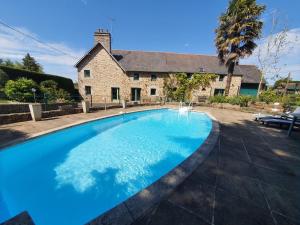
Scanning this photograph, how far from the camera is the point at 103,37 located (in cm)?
1984

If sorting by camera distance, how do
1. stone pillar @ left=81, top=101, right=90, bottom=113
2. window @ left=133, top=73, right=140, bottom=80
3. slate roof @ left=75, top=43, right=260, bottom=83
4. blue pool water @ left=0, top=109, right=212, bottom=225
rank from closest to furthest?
1. blue pool water @ left=0, top=109, right=212, bottom=225
2. stone pillar @ left=81, top=101, right=90, bottom=113
3. window @ left=133, top=73, right=140, bottom=80
4. slate roof @ left=75, top=43, right=260, bottom=83

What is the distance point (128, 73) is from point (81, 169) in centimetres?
1730

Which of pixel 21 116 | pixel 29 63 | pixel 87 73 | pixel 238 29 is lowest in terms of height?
pixel 21 116

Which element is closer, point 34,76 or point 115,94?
point 34,76

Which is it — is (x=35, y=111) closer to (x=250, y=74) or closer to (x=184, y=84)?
(x=184, y=84)

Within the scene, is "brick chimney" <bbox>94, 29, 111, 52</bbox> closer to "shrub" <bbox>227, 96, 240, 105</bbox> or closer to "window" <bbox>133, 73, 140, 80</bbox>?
"window" <bbox>133, 73, 140, 80</bbox>

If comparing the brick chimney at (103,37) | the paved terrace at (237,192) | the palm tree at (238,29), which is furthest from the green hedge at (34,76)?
the palm tree at (238,29)

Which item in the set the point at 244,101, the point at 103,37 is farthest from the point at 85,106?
the point at 244,101

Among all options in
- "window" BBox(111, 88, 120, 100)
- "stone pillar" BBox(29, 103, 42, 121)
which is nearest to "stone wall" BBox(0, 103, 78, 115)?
"stone pillar" BBox(29, 103, 42, 121)

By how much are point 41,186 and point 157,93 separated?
18.7m

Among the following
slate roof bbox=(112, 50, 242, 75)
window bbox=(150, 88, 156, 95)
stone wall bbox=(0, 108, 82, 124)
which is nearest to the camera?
stone wall bbox=(0, 108, 82, 124)

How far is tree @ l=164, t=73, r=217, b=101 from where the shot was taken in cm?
1695

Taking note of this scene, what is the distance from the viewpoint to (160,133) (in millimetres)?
8852

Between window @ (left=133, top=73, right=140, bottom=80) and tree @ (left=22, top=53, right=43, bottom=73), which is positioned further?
tree @ (left=22, top=53, right=43, bottom=73)
